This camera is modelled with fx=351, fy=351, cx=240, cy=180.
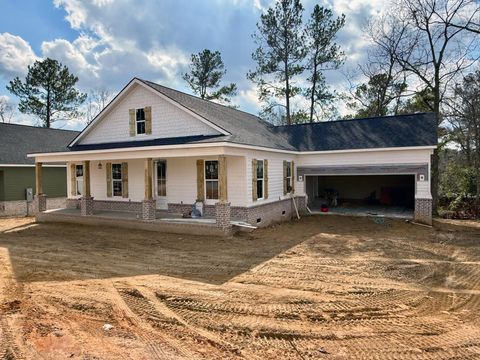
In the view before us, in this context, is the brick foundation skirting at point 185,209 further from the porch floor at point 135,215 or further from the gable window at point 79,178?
the gable window at point 79,178

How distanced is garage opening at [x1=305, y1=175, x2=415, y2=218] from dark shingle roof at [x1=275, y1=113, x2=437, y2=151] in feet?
7.31

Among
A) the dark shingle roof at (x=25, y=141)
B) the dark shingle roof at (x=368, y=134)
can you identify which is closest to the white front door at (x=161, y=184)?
the dark shingle roof at (x=25, y=141)

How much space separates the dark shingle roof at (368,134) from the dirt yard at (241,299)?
5.56 m

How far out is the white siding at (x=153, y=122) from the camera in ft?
48.9

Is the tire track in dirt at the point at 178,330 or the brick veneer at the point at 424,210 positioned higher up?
the brick veneer at the point at 424,210

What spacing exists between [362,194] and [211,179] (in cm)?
1192

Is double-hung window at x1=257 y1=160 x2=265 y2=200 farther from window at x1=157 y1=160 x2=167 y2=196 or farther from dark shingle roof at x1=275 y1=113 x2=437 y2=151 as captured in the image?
window at x1=157 y1=160 x2=167 y2=196

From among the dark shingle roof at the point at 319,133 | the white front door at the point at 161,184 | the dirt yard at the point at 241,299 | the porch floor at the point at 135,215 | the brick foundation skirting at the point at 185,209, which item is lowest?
the dirt yard at the point at 241,299

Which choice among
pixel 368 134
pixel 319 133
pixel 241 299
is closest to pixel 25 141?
pixel 319 133

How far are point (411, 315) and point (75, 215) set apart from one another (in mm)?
14582

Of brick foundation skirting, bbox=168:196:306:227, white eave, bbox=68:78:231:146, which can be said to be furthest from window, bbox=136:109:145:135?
brick foundation skirting, bbox=168:196:306:227

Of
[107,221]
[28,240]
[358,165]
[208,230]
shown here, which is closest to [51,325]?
[208,230]

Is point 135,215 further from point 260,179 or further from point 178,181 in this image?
point 260,179

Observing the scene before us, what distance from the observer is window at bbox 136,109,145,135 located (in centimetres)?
1609
